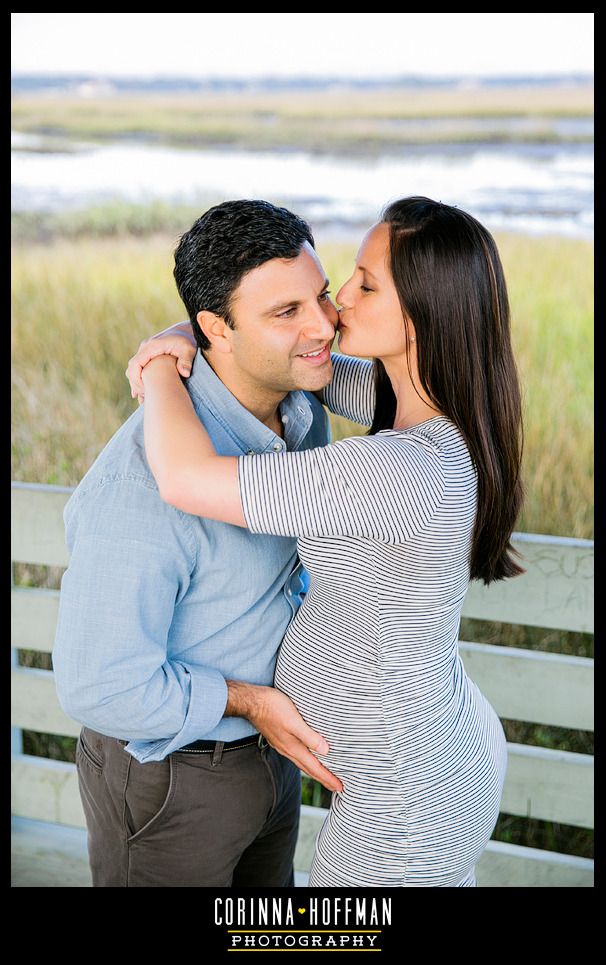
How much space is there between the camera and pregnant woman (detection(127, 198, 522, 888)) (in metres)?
1.25

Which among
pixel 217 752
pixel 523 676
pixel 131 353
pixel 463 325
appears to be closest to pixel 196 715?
pixel 217 752

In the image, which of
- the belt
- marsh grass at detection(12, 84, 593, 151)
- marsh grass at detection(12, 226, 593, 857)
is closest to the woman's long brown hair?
the belt

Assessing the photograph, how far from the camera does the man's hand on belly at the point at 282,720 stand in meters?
1.42

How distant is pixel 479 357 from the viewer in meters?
1.32

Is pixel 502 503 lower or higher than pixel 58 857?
higher

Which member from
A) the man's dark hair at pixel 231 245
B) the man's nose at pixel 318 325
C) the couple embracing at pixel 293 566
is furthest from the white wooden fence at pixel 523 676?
the man's dark hair at pixel 231 245

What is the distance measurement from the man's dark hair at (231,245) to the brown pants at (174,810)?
68 centimetres

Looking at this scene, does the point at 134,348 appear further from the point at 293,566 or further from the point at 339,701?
the point at 339,701

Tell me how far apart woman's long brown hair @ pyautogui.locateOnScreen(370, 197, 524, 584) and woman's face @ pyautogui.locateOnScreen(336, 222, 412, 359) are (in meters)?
0.02

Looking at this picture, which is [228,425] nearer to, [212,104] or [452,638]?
[452,638]

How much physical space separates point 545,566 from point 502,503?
1.94ft

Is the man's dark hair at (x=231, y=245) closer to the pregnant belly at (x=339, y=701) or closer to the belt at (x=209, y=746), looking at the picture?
the pregnant belly at (x=339, y=701)

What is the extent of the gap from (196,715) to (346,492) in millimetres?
396
